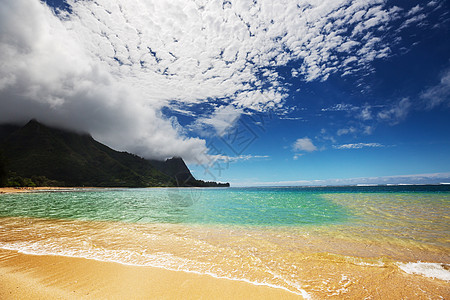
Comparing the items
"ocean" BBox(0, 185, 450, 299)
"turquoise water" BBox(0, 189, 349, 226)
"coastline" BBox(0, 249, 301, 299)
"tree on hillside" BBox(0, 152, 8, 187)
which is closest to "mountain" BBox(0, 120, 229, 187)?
"tree on hillside" BBox(0, 152, 8, 187)

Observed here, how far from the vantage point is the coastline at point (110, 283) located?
401cm

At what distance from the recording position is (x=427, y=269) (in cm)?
539

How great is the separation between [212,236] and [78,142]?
22211 cm

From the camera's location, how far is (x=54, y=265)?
17.8ft

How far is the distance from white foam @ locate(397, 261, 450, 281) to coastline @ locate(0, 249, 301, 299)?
389 cm

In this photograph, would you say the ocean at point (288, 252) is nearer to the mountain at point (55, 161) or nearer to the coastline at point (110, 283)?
the coastline at point (110, 283)

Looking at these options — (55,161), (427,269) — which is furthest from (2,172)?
(427,269)

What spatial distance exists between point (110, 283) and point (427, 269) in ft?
27.6

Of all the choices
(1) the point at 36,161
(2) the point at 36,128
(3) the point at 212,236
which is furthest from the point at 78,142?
(3) the point at 212,236

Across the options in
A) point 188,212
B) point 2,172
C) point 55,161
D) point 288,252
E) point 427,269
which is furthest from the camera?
point 55,161

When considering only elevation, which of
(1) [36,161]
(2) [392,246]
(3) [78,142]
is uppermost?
(3) [78,142]

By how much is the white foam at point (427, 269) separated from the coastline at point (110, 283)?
153 inches

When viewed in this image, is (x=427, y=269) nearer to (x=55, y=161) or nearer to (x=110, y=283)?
(x=110, y=283)

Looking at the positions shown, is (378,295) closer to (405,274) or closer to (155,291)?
(405,274)
